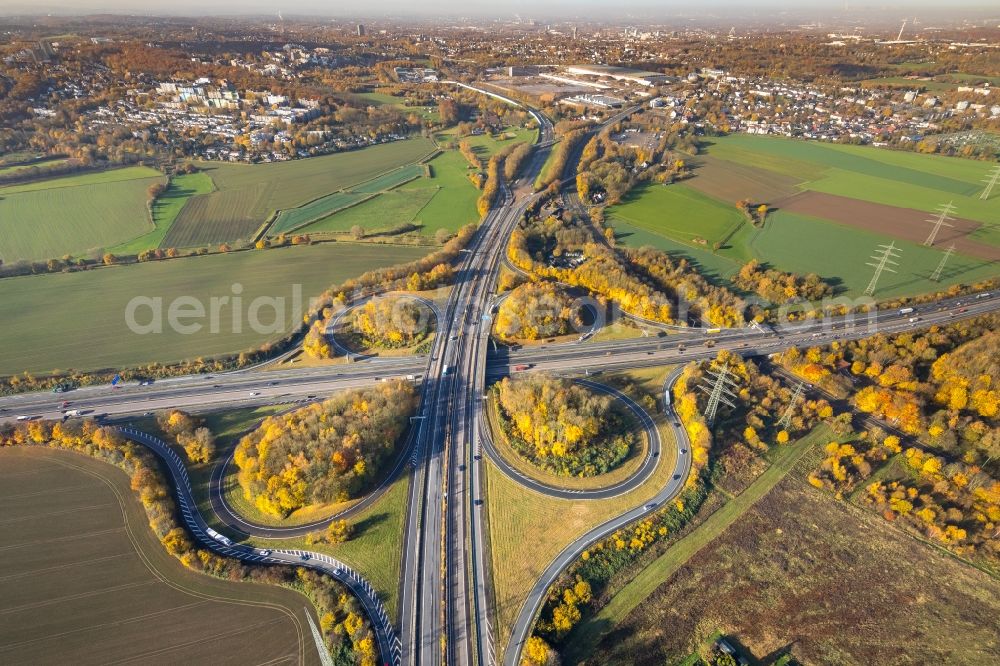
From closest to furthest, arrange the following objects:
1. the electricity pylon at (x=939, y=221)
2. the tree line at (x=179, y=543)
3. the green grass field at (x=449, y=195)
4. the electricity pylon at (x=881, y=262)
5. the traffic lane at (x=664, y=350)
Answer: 1. the tree line at (x=179, y=543)
2. the traffic lane at (x=664, y=350)
3. the electricity pylon at (x=881, y=262)
4. the electricity pylon at (x=939, y=221)
5. the green grass field at (x=449, y=195)

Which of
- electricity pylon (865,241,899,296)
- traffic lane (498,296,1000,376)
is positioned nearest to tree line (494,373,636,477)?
traffic lane (498,296,1000,376)

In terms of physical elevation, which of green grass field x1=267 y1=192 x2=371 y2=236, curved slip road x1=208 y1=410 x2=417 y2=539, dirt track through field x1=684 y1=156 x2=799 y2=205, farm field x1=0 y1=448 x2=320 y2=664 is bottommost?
farm field x1=0 y1=448 x2=320 y2=664

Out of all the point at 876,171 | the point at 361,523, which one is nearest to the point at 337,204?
the point at 361,523

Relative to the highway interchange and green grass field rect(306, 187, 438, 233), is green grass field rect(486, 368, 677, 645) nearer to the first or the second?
the highway interchange

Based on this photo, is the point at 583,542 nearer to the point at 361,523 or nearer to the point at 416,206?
the point at 361,523

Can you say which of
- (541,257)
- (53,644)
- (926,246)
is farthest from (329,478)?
(926,246)

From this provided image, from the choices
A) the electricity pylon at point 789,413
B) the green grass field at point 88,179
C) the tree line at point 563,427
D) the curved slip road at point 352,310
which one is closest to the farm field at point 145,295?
the curved slip road at point 352,310

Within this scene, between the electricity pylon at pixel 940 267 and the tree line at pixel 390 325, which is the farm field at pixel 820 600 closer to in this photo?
the tree line at pixel 390 325

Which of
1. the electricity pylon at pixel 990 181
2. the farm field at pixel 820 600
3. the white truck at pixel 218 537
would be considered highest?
the electricity pylon at pixel 990 181
